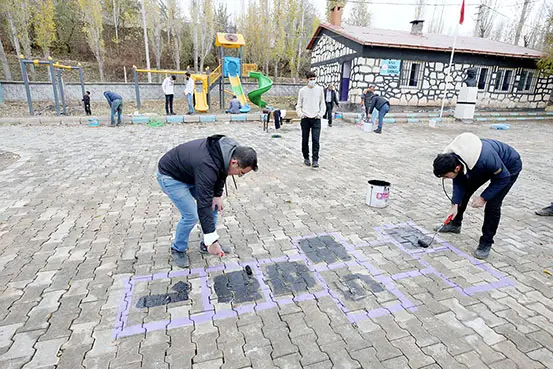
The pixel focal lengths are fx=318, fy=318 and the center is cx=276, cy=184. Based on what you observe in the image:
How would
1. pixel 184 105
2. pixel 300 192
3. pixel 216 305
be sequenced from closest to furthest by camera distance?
pixel 216 305 → pixel 300 192 → pixel 184 105

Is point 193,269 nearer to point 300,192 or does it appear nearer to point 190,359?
point 190,359

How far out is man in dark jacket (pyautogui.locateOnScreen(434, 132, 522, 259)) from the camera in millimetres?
3041

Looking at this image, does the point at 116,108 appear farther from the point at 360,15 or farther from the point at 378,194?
the point at 360,15

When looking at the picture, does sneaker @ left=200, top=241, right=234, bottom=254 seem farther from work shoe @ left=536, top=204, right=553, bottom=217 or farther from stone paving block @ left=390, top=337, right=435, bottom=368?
work shoe @ left=536, top=204, right=553, bottom=217

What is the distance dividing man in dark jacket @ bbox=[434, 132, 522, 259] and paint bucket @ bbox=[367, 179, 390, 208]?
4.03 ft

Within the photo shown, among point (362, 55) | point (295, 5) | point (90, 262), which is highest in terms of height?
point (295, 5)

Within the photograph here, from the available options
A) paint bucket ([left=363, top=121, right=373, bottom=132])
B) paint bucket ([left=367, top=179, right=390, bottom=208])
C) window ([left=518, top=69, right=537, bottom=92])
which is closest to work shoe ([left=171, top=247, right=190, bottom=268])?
paint bucket ([left=367, top=179, right=390, bottom=208])

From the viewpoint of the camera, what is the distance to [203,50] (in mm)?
26375

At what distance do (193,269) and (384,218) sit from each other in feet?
9.04

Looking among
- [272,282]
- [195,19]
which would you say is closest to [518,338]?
[272,282]

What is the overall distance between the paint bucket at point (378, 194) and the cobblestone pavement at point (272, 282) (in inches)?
4.7

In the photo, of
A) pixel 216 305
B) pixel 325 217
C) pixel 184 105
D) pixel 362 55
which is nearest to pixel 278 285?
pixel 216 305

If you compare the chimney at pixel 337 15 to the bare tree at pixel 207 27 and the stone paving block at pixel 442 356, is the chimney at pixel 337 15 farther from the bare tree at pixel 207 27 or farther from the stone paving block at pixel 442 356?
the stone paving block at pixel 442 356

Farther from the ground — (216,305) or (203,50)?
(203,50)
